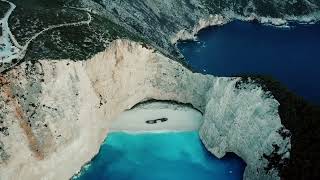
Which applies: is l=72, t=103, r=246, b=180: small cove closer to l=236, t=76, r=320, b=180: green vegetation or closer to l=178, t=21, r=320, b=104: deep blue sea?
l=236, t=76, r=320, b=180: green vegetation

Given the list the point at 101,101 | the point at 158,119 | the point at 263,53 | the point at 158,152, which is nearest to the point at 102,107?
the point at 101,101

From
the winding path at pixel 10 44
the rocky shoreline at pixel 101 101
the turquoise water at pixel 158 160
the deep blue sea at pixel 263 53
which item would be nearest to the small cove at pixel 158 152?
the turquoise water at pixel 158 160

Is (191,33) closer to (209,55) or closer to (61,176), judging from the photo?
(209,55)

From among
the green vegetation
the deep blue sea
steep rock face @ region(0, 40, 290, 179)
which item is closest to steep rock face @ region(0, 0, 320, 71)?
steep rock face @ region(0, 40, 290, 179)

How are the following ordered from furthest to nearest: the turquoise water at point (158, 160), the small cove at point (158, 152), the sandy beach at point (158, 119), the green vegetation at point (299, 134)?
the sandy beach at point (158, 119) → the small cove at point (158, 152) → the turquoise water at point (158, 160) → the green vegetation at point (299, 134)

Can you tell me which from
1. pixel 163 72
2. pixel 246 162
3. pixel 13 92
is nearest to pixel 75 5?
pixel 163 72

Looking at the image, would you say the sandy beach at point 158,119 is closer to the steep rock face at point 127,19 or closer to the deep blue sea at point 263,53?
the steep rock face at point 127,19
